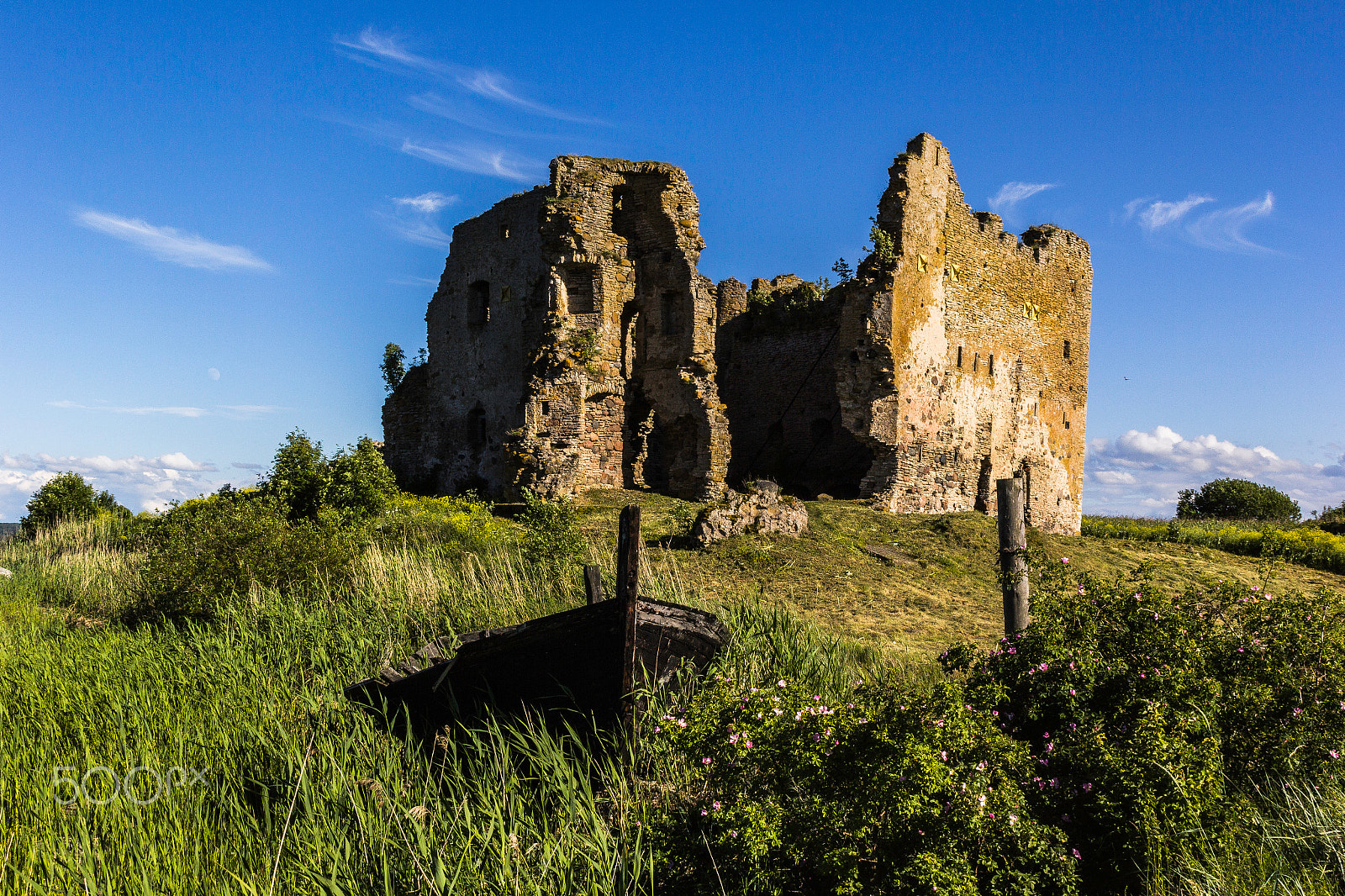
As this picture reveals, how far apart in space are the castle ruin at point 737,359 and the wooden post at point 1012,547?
1135 cm

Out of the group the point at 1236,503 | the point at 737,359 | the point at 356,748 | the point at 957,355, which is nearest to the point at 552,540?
the point at 356,748

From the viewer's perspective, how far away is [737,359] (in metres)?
23.2

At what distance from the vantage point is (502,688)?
16.2ft

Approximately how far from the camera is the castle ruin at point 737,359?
17.8 m

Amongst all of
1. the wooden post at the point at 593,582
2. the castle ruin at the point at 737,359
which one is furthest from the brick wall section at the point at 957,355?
the wooden post at the point at 593,582

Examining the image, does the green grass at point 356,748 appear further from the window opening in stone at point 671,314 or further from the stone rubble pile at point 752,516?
the window opening in stone at point 671,314

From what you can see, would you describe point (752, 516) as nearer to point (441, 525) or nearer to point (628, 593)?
point (441, 525)

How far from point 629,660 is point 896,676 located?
89.1 inches

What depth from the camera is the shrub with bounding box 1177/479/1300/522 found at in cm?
3409

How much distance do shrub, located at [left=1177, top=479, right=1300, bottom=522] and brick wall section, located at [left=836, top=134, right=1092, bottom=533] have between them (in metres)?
16.4

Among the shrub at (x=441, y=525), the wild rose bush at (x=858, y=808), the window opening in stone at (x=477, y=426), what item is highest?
the window opening in stone at (x=477, y=426)

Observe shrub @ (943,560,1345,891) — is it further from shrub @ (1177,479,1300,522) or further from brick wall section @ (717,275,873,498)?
shrub @ (1177,479,1300,522)

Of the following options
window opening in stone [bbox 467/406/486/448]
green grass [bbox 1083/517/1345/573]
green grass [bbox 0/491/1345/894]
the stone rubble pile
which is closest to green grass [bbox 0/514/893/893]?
green grass [bbox 0/491/1345/894]

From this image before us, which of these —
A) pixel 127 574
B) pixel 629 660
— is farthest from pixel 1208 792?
pixel 127 574
